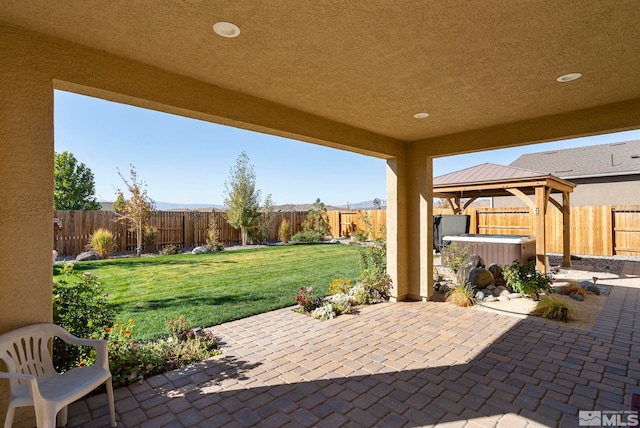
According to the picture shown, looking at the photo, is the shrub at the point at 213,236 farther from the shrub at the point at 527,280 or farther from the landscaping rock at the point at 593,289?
the landscaping rock at the point at 593,289

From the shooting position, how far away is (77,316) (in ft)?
10.0

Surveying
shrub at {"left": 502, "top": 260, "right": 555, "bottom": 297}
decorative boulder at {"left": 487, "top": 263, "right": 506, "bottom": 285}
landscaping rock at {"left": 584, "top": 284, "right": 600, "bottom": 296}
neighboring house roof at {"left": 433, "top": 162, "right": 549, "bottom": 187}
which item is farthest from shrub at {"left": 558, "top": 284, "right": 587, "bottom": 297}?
neighboring house roof at {"left": 433, "top": 162, "right": 549, "bottom": 187}

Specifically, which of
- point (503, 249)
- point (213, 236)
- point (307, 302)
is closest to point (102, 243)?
point (213, 236)

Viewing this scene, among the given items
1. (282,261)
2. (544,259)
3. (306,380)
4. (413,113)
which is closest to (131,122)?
(282,261)

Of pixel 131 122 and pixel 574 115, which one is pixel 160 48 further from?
pixel 131 122

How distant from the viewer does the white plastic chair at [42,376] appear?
1989 millimetres

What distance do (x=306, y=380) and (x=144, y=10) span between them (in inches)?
133

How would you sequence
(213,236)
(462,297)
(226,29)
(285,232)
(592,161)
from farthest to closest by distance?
(285,232) < (592,161) < (213,236) < (462,297) < (226,29)

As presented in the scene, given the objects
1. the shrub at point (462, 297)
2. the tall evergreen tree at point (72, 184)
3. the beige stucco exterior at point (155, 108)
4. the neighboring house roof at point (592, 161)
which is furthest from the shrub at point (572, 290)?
the tall evergreen tree at point (72, 184)

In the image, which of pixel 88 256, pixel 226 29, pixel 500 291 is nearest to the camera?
pixel 226 29

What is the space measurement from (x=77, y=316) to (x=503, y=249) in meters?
8.59

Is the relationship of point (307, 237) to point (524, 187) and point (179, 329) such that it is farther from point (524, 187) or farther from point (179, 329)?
point (179, 329)

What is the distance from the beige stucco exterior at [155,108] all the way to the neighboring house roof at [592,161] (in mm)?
13369

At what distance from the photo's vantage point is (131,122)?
14977 mm
